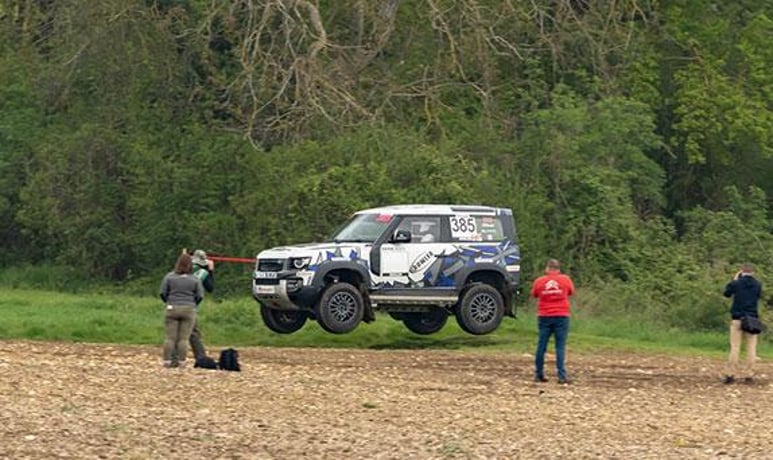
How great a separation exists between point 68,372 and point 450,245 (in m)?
8.55

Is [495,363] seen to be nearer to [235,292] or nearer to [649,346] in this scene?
[649,346]

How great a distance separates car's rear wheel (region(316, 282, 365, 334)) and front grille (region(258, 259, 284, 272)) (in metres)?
0.85

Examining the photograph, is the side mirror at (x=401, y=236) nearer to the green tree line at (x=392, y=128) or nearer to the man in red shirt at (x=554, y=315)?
the man in red shirt at (x=554, y=315)

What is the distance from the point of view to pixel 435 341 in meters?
29.5

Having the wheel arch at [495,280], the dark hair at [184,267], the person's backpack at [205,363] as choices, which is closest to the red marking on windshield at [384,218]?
the wheel arch at [495,280]

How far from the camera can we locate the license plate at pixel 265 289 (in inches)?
1095

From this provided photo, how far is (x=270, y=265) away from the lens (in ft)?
91.8

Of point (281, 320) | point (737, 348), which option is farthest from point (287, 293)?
point (737, 348)

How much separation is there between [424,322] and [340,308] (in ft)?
8.25

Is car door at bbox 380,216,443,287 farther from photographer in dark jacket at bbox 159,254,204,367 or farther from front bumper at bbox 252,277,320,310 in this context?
photographer in dark jacket at bbox 159,254,204,367

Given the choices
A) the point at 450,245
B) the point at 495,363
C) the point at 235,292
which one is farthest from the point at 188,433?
the point at 235,292

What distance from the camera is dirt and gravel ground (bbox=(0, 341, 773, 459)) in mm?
16266

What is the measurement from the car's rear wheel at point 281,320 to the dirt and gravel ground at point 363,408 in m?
2.15

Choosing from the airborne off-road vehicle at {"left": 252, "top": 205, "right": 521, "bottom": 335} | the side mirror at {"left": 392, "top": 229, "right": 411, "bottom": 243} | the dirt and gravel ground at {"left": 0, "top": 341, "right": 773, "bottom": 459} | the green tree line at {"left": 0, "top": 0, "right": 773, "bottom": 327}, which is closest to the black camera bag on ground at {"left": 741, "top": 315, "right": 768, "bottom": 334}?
the dirt and gravel ground at {"left": 0, "top": 341, "right": 773, "bottom": 459}
